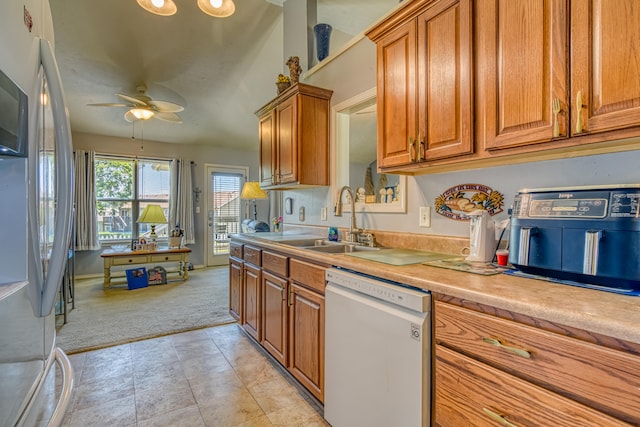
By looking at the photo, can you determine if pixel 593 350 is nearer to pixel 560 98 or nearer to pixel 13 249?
pixel 560 98

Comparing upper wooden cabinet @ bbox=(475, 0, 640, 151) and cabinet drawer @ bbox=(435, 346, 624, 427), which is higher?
upper wooden cabinet @ bbox=(475, 0, 640, 151)

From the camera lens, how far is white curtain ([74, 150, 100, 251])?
509 cm

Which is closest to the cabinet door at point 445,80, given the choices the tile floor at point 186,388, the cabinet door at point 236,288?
the tile floor at point 186,388

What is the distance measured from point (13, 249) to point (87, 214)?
5485 mm

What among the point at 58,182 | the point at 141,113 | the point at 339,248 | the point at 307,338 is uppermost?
the point at 141,113

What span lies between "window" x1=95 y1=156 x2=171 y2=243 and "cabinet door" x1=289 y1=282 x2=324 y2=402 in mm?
4808

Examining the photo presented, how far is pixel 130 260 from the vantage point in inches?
188

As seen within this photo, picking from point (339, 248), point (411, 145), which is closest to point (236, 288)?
point (339, 248)

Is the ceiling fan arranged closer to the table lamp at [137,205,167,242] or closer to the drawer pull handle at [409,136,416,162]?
Result: the table lamp at [137,205,167,242]

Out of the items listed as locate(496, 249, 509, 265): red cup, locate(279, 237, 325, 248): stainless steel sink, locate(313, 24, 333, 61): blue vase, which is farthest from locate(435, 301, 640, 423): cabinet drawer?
locate(313, 24, 333, 61): blue vase

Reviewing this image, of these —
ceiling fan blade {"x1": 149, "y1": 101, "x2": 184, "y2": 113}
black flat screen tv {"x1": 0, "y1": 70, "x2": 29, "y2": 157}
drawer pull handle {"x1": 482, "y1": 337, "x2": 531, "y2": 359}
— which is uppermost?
ceiling fan blade {"x1": 149, "y1": 101, "x2": 184, "y2": 113}

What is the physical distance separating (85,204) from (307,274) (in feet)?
16.3

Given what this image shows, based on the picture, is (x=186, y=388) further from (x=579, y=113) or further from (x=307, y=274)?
(x=579, y=113)

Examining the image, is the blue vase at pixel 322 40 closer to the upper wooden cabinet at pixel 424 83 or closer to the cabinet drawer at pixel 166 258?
the upper wooden cabinet at pixel 424 83
